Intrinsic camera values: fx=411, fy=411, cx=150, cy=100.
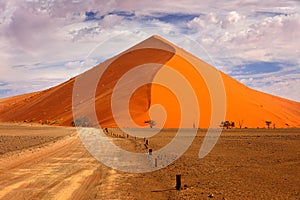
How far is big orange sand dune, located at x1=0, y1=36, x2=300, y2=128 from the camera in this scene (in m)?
83.8

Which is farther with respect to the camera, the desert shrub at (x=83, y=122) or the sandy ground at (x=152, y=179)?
the desert shrub at (x=83, y=122)

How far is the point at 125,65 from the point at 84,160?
95.0 m

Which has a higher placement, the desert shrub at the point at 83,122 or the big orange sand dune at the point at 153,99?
the big orange sand dune at the point at 153,99

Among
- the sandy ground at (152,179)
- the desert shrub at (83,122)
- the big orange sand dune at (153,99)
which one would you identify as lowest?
the sandy ground at (152,179)

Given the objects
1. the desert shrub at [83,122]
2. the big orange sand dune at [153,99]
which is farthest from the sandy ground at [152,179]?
the desert shrub at [83,122]

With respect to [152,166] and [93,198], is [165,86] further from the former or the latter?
[93,198]

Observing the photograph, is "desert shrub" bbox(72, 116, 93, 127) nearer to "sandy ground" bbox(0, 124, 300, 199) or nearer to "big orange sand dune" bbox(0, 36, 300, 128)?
"big orange sand dune" bbox(0, 36, 300, 128)

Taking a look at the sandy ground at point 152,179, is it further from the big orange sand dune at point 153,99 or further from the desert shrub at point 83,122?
the desert shrub at point 83,122

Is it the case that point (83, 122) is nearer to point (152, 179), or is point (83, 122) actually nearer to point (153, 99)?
point (153, 99)

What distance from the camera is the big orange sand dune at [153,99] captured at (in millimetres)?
83750

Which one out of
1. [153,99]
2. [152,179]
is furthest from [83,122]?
[152,179]

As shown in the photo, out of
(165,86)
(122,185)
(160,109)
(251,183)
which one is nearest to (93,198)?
(122,185)

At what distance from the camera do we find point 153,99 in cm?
8781

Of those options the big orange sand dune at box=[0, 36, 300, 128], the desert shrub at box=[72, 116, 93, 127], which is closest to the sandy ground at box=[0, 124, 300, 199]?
the big orange sand dune at box=[0, 36, 300, 128]
